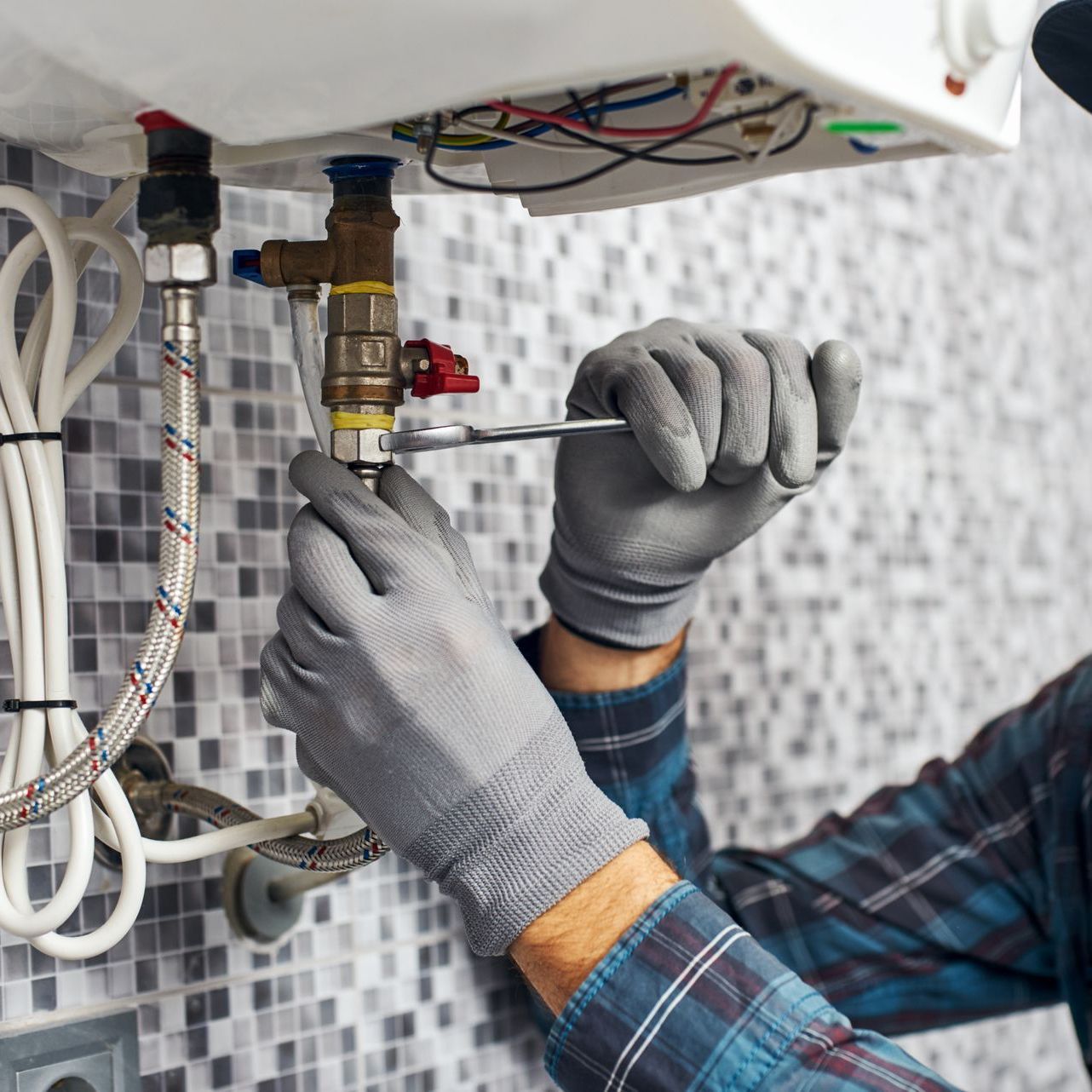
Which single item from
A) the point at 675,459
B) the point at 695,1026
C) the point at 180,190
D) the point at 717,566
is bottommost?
the point at 695,1026

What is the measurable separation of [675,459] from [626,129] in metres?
0.17

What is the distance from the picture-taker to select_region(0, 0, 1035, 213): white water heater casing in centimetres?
40

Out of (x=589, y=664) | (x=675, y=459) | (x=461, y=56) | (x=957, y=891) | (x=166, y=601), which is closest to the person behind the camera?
(x=461, y=56)

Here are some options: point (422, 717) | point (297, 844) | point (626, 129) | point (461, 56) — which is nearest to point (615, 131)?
point (626, 129)

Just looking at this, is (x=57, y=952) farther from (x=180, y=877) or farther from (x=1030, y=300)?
(x=1030, y=300)

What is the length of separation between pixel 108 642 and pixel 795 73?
499mm

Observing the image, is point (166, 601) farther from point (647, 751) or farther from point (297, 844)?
point (647, 751)

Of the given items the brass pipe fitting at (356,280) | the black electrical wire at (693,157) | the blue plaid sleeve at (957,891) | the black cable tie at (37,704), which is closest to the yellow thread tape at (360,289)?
the brass pipe fitting at (356,280)

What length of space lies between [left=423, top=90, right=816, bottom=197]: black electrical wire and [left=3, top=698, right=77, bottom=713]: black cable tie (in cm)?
30

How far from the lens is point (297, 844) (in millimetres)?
633

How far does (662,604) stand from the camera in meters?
0.76

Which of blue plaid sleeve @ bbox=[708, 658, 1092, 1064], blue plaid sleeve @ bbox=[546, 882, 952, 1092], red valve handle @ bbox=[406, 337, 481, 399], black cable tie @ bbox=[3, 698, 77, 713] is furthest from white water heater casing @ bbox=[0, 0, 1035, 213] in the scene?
blue plaid sleeve @ bbox=[708, 658, 1092, 1064]

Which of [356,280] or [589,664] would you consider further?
[589,664]

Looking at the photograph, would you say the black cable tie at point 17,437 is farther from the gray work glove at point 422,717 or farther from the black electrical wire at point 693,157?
the black electrical wire at point 693,157
